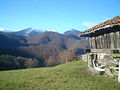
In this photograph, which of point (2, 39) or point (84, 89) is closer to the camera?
point (84, 89)

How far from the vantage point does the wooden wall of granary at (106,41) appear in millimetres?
7670

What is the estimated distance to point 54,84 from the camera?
25.4 ft

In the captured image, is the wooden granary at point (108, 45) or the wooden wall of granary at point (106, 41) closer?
the wooden granary at point (108, 45)

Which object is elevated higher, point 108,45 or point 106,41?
point 106,41

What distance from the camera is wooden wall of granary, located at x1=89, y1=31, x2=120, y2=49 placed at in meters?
7.67

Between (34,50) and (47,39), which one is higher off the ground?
(47,39)

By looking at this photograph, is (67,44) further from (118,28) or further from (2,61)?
(118,28)

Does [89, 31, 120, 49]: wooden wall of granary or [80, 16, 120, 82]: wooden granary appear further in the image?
[89, 31, 120, 49]: wooden wall of granary

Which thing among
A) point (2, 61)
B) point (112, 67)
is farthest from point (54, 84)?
point (2, 61)

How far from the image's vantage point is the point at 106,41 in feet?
28.3

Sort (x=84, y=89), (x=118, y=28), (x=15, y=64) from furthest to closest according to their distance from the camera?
(x=15, y=64), (x=118, y=28), (x=84, y=89)

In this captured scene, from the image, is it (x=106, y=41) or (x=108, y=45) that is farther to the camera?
(x=106, y=41)

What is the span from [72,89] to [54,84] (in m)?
1.26

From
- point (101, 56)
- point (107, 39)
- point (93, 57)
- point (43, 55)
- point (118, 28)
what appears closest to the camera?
point (118, 28)
